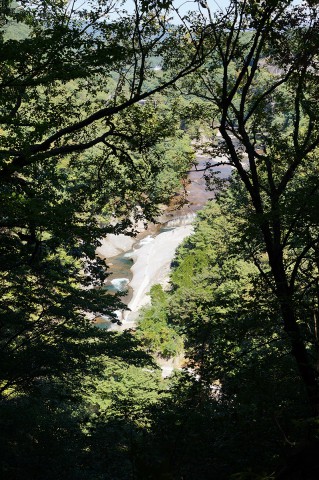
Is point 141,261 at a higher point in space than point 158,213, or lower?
higher

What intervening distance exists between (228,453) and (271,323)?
7.07 feet

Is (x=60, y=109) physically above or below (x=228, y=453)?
above

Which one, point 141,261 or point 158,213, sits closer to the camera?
point 158,213

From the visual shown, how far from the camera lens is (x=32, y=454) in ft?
26.7

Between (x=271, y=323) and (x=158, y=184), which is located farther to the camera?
(x=158, y=184)

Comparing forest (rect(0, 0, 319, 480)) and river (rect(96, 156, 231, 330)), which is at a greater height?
river (rect(96, 156, 231, 330))

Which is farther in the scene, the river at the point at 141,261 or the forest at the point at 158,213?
the river at the point at 141,261

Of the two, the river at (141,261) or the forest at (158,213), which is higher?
the river at (141,261)

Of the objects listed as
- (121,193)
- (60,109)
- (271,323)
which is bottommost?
(271,323)

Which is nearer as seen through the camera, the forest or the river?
the forest

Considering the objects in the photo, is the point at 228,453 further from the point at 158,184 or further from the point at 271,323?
the point at 158,184

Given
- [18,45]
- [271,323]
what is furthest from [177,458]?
[18,45]

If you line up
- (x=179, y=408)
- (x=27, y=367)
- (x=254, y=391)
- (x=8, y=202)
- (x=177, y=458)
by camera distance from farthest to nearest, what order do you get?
1. (x=27, y=367)
2. (x=179, y=408)
3. (x=254, y=391)
4. (x=177, y=458)
5. (x=8, y=202)

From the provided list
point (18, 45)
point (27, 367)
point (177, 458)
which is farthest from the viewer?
point (27, 367)
